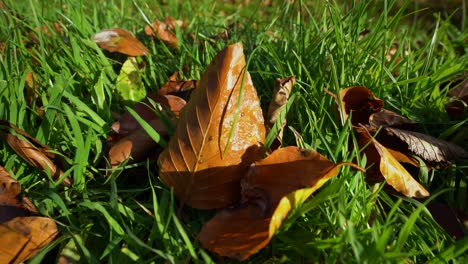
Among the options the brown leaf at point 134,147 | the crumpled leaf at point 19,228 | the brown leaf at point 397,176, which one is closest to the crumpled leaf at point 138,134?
the brown leaf at point 134,147

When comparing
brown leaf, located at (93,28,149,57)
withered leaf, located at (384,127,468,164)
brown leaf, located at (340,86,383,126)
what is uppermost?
brown leaf, located at (93,28,149,57)

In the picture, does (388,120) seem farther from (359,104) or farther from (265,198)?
(265,198)

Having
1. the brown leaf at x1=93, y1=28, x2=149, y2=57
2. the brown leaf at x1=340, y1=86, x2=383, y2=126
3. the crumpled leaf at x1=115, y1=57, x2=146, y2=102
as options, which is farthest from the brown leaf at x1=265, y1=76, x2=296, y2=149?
the brown leaf at x1=93, y1=28, x2=149, y2=57

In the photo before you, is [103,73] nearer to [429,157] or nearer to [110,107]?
[110,107]

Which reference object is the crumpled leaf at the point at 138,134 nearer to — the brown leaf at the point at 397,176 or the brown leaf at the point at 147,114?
the brown leaf at the point at 147,114

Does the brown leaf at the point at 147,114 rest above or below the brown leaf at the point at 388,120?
above

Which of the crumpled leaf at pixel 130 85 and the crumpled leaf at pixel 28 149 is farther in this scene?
the crumpled leaf at pixel 130 85

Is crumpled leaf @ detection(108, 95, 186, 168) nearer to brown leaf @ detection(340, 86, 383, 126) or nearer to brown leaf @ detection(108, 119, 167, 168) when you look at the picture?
brown leaf @ detection(108, 119, 167, 168)
